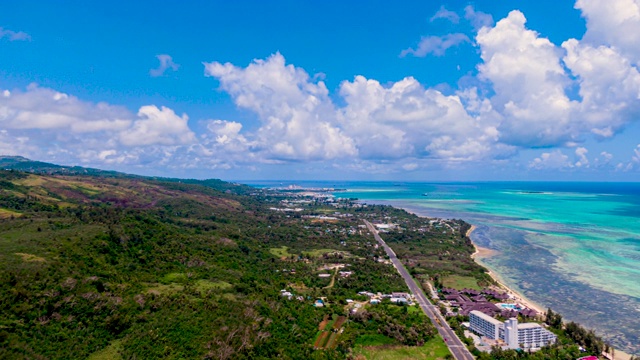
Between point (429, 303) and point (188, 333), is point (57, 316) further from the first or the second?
point (429, 303)

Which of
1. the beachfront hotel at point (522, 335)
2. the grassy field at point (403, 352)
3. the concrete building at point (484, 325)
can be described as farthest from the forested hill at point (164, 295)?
the beachfront hotel at point (522, 335)

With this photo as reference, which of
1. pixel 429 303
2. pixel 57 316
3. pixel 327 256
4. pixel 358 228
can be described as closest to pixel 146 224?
pixel 57 316

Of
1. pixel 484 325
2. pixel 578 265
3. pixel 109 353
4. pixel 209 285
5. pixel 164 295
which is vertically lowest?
pixel 484 325

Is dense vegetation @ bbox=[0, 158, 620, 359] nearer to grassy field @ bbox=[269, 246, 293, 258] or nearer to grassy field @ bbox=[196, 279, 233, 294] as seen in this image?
grassy field @ bbox=[196, 279, 233, 294]

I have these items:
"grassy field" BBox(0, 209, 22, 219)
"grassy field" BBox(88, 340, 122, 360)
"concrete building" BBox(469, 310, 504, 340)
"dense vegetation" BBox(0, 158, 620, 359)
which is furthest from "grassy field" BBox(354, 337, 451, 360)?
"grassy field" BBox(0, 209, 22, 219)

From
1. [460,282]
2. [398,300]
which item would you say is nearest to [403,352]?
[398,300]

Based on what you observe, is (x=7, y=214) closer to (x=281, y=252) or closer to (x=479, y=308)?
(x=281, y=252)

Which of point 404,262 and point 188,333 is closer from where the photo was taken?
point 188,333
